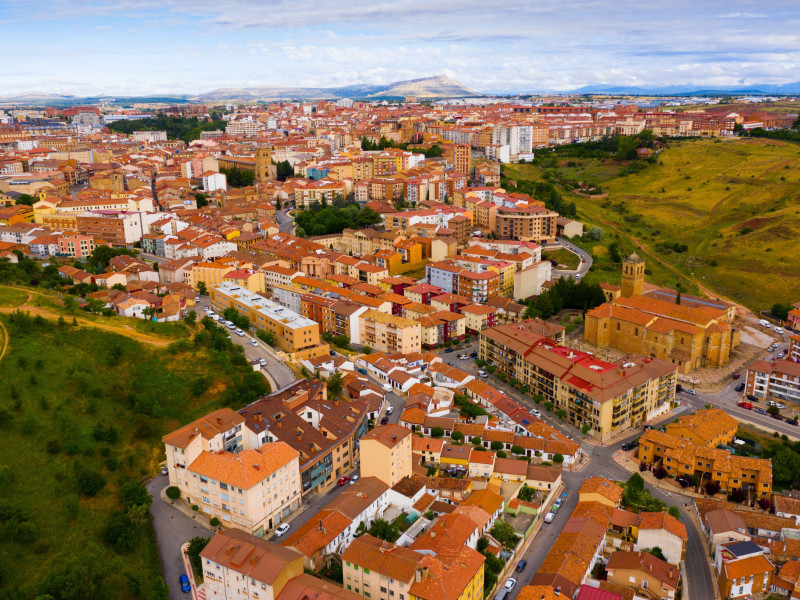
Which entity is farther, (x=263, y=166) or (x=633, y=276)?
(x=263, y=166)

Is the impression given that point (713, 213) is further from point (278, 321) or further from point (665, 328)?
point (278, 321)

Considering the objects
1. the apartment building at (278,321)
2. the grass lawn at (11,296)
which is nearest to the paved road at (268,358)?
the apartment building at (278,321)

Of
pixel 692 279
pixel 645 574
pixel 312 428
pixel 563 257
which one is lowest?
pixel 645 574

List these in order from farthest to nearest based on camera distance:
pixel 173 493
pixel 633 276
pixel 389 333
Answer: pixel 633 276, pixel 389 333, pixel 173 493

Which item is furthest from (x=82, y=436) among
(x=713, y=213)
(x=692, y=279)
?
(x=713, y=213)

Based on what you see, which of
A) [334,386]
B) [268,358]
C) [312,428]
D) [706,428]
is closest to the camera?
[312,428]

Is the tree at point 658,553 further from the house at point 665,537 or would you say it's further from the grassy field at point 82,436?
the grassy field at point 82,436

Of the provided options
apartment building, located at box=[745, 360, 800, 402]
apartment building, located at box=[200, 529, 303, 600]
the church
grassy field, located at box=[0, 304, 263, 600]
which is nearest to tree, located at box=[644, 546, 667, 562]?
apartment building, located at box=[200, 529, 303, 600]

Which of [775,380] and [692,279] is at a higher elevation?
[692,279]
